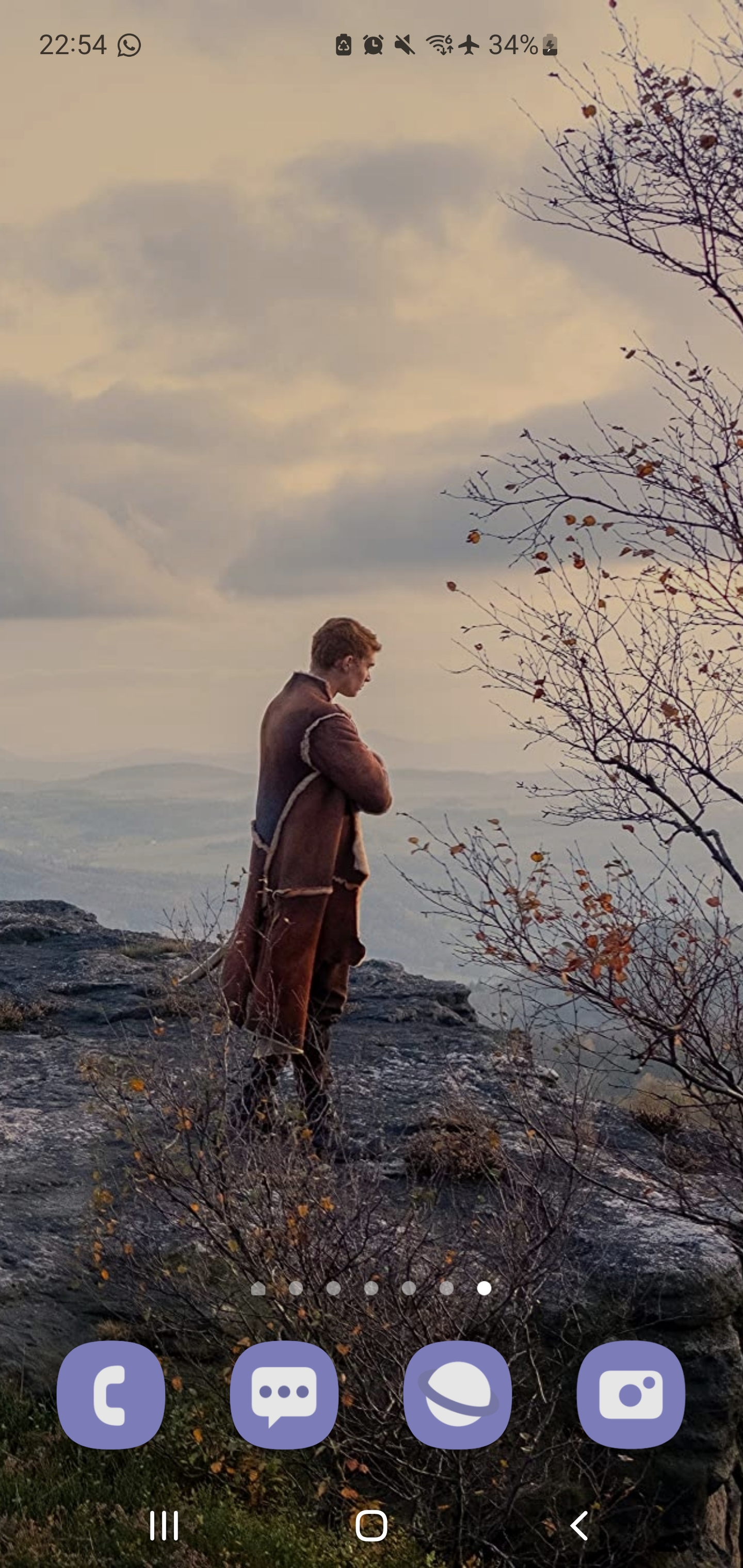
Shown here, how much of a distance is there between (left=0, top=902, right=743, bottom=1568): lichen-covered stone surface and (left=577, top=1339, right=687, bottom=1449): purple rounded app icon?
0.58m

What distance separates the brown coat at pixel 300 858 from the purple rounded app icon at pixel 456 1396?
215 cm

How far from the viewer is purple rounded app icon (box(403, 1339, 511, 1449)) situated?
20.4 feet

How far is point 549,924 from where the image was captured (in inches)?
301

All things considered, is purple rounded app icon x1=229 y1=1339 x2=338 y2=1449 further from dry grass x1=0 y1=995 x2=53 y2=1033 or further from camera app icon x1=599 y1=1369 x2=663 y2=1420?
dry grass x1=0 y1=995 x2=53 y2=1033

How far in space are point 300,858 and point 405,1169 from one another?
85.5 inches

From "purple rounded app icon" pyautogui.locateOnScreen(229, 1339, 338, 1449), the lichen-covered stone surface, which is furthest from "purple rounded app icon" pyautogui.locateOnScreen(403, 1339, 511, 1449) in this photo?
the lichen-covered stone surface

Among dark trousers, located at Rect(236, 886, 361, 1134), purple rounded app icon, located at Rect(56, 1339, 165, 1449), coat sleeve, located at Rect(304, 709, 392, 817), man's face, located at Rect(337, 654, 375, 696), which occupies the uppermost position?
man's face, located at Rect(337, 654, 375, 696)

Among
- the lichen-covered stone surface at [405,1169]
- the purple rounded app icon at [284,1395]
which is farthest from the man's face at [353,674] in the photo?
the purple rounded app icon at [284,1395]

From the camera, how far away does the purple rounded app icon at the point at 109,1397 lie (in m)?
6.27

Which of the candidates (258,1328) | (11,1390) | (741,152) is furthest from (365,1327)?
(741,152)

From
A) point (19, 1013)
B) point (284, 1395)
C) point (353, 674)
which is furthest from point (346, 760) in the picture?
point (19, 1013)

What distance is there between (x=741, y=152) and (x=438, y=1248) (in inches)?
240

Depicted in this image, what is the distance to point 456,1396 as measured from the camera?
629 centimetres

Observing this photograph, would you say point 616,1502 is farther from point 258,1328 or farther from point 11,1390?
point 11,1390
